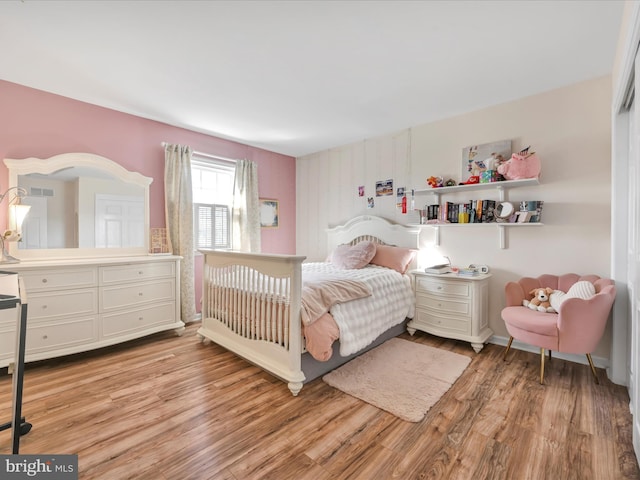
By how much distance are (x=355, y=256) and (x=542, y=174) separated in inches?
81.0

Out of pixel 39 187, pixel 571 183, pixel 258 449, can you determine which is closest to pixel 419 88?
pixel 571 183

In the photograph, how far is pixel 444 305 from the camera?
3033mm

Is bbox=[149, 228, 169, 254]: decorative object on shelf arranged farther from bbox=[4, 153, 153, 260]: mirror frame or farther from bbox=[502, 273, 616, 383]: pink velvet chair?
bbox=[502, 273, 616, 383]: pink velvet chair

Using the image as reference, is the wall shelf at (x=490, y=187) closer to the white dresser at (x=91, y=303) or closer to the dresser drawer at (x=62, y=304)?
the white dresser at (x=91, y=303)

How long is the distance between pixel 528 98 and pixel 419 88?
45.2 inches

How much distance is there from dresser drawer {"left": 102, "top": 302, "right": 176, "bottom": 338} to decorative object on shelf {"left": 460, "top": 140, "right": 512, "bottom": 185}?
355 centimetres

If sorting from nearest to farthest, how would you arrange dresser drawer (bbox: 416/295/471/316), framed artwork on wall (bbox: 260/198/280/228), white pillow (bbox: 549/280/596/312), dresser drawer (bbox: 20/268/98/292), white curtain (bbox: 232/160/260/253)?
1. white pillow (bbox: 549/280/596/312)
2. dresser drawer (bbox: 20/268/98/292)
3. dresser drawer (bbox: 416/295/471/316)
4. white curtain (bbox: 232/160/260/253)
5. framed artwork on wall (bbox: 260/198/280/228)

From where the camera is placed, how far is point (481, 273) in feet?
10.1

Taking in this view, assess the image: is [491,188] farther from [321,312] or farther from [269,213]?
[269,213]

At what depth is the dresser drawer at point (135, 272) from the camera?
2799 millimetres

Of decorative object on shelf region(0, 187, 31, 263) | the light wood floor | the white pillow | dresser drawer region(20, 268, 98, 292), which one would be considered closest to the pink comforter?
the light wood floor

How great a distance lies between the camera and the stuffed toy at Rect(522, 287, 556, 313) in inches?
98.1

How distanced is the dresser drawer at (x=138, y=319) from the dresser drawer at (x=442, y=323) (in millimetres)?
2766

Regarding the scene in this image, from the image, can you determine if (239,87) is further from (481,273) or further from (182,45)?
(481,273)
